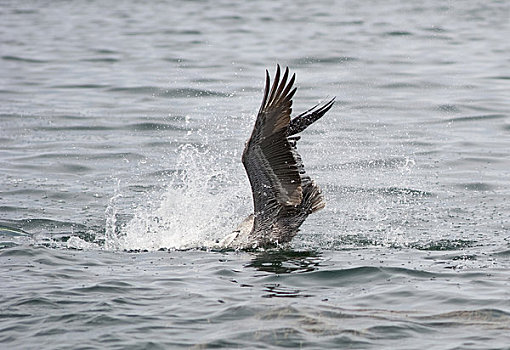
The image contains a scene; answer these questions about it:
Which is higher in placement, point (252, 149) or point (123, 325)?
point (252, 149)

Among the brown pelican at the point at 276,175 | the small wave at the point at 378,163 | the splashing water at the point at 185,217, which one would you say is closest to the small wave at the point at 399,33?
the small wave at the point at 378,163

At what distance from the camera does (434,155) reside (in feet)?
39.8

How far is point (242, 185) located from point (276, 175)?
9.87 ft

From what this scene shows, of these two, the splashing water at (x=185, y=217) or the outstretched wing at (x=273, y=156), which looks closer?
the outstretched wing at (x=273, y=156)

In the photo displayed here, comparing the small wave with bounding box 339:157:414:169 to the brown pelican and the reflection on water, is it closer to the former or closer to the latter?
the brown pelican

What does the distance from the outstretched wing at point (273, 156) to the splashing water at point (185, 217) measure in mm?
872

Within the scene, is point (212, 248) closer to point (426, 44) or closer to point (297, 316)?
point (297, 316)

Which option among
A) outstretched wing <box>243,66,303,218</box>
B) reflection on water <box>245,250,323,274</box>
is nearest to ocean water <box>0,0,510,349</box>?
reflection on water <box>245,250,323,274</box>

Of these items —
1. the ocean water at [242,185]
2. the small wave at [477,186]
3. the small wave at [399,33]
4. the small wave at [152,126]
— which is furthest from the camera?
the small wave at [399,33]

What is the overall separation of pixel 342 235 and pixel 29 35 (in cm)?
1541

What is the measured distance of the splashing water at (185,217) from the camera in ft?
28.9

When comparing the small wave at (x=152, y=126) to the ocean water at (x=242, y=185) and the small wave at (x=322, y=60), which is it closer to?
the ocean water at (x=242, y=185)

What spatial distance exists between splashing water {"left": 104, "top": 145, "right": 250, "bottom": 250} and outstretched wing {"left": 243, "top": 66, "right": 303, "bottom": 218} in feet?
2.86

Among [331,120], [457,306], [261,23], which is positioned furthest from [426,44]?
[457,306]
